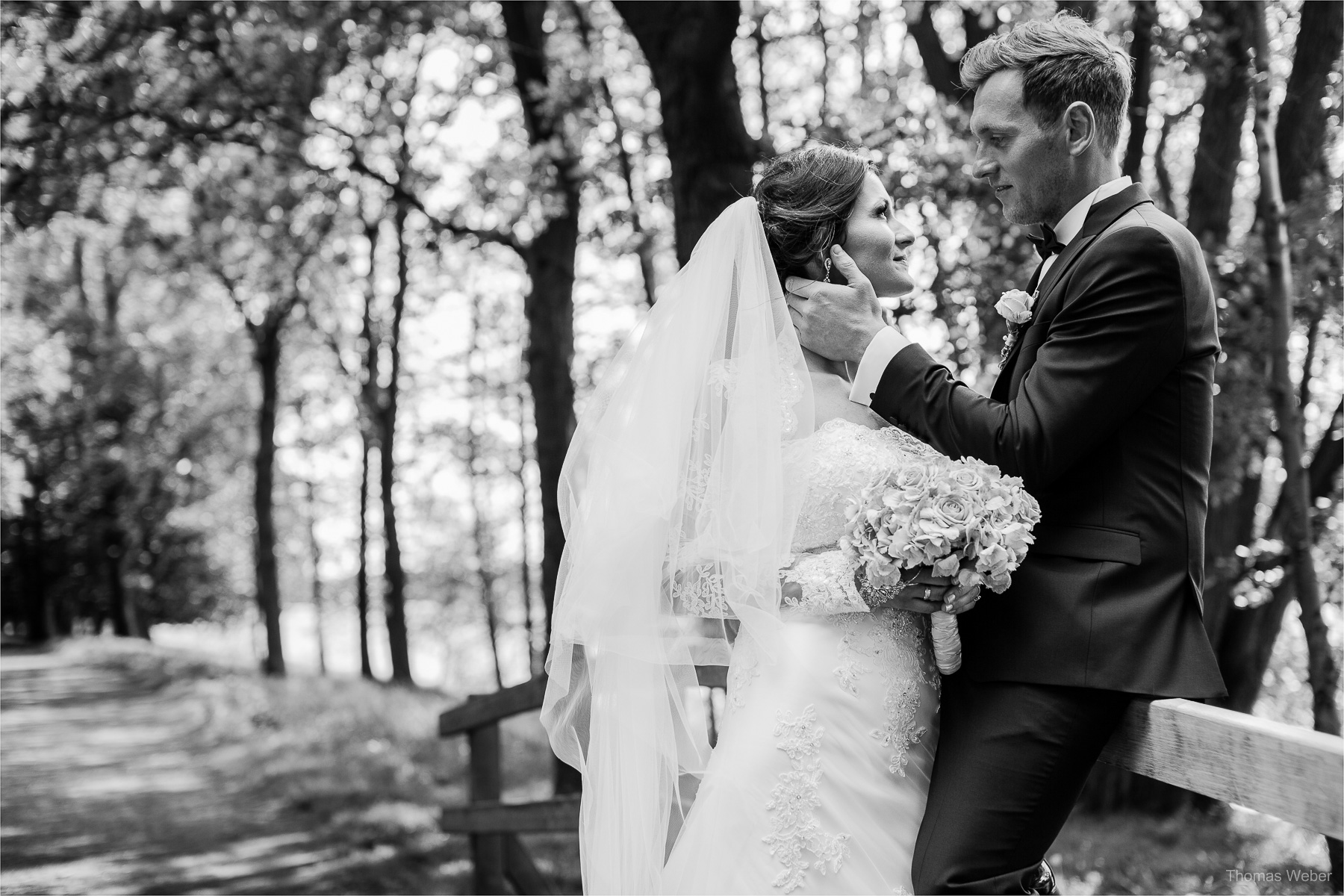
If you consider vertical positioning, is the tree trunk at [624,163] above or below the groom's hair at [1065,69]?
above

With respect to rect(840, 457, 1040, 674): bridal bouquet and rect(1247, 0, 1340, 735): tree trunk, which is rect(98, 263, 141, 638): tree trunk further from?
rect(840, 457, 1040, 674): bridal bouquet

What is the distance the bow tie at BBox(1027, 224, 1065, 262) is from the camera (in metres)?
2.57

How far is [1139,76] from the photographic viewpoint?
6.18 metres

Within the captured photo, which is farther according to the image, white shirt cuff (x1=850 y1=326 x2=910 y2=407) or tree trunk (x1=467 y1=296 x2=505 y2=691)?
tree trunk (x1=467 y1=296 x2=505 y2=691)

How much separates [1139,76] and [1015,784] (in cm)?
512

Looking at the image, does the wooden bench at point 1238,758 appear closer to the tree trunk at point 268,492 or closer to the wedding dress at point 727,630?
the wedding dress at point 727,630

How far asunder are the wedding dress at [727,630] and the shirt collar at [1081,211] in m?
0.61

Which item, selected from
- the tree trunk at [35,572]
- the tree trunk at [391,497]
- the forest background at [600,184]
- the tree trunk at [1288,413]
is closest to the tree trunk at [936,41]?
the forest background at [600,184]

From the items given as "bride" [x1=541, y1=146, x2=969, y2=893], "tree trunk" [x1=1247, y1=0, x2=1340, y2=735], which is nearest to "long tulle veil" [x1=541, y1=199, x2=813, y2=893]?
"bride" [x1=541, y1=146, x2=969, y2=893]

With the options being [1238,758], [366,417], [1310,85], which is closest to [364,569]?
[366,417]

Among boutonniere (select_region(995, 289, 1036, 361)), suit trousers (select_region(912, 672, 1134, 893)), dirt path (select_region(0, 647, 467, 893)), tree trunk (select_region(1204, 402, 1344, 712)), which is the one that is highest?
boutonniere (select_region(995, 289, 1036, 361))

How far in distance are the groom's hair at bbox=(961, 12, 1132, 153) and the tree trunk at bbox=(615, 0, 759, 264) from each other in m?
2.24

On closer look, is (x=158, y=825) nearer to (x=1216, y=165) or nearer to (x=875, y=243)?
(x=875, y=243)

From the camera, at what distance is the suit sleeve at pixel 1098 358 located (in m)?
2.21
